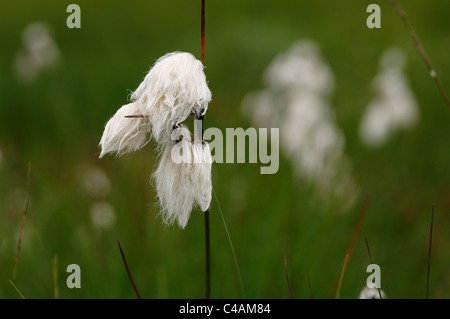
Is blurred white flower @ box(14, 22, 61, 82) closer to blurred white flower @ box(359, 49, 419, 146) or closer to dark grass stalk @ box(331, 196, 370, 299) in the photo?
blurred white flower @ box(359, 49, 419, 146)

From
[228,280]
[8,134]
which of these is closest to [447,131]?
[228,280]

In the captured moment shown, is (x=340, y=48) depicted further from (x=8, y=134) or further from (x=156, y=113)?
(x=156, y=113)

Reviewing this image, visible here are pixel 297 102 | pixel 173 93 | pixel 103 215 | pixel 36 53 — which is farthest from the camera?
pixel 36 53

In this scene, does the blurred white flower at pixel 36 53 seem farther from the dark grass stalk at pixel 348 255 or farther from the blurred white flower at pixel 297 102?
the dark grass stalk at pixel 348 255

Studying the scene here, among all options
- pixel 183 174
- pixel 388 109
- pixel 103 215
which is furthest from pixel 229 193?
pixel 183 174

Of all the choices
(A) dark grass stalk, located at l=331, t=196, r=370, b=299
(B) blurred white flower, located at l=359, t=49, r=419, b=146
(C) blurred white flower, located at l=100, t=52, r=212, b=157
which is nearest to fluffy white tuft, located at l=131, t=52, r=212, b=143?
(C) blurred white flower, located at l=100, t=52, r=212, b=157

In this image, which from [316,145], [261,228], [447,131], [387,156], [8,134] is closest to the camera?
[261,228]

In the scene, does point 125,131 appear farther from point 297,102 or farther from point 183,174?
point 297,102
